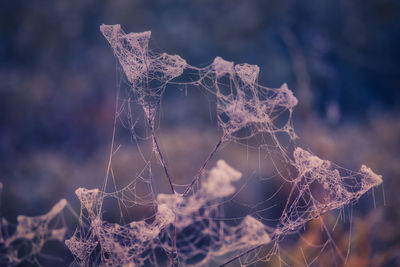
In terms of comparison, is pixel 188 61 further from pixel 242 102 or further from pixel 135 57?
pixel 242 102

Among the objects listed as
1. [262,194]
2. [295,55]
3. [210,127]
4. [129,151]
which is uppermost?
[295,55]

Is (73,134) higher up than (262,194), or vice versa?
(73,134)

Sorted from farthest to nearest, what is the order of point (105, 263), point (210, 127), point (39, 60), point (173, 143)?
point (39, 60), point (210, 127), point (173, 143), point (105, 263)

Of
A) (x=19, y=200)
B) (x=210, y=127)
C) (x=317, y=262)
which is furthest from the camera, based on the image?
(x=210, y=127)

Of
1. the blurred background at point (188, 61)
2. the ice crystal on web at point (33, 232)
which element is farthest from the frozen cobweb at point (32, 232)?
the blurred background at point (188, 61)

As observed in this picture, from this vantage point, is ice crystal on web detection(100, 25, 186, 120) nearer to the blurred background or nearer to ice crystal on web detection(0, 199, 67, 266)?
ice crystal on web detection(0, 199, 67, 266)

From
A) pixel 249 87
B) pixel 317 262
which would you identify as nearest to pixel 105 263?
pixel 249 87

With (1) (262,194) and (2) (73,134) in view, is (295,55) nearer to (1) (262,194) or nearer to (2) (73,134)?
(1) (262,194)

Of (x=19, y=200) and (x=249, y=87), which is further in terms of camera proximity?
(x=19, y=200)

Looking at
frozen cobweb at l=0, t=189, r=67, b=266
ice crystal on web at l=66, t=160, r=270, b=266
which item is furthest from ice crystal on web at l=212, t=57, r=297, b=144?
frozen cobweb at l=0, t=189, r=67, b=266
